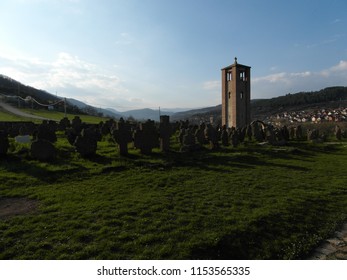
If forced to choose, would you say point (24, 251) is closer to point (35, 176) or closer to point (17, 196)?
point (17, 196)

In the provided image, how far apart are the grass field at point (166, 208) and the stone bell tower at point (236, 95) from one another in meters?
24.9

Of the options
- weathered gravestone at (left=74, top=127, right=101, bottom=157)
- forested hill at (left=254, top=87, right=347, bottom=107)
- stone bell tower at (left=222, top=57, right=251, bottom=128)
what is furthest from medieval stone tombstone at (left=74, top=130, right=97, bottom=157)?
forested hill at (left=254, top=87, right=347, bottom=107)

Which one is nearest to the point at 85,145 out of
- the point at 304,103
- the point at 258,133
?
the point at 258,133

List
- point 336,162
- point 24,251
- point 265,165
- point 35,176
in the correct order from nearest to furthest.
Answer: point 24,251
point 35,176
point 265,165
point 336,162

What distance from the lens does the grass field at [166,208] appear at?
189 inches

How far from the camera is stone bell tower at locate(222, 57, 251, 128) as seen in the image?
3712cm

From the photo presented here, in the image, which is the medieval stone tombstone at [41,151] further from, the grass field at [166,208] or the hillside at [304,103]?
the hillside at [304,103]

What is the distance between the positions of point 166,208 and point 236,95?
32420 mm

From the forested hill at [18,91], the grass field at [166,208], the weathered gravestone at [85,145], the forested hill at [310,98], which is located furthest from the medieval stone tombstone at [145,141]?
the forested hill at [310,98]

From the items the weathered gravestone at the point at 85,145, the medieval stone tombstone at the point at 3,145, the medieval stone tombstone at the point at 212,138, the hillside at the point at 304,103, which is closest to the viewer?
the medieval stone tombstone at the point at 3,145

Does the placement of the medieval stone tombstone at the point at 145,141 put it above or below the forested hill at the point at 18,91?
below
